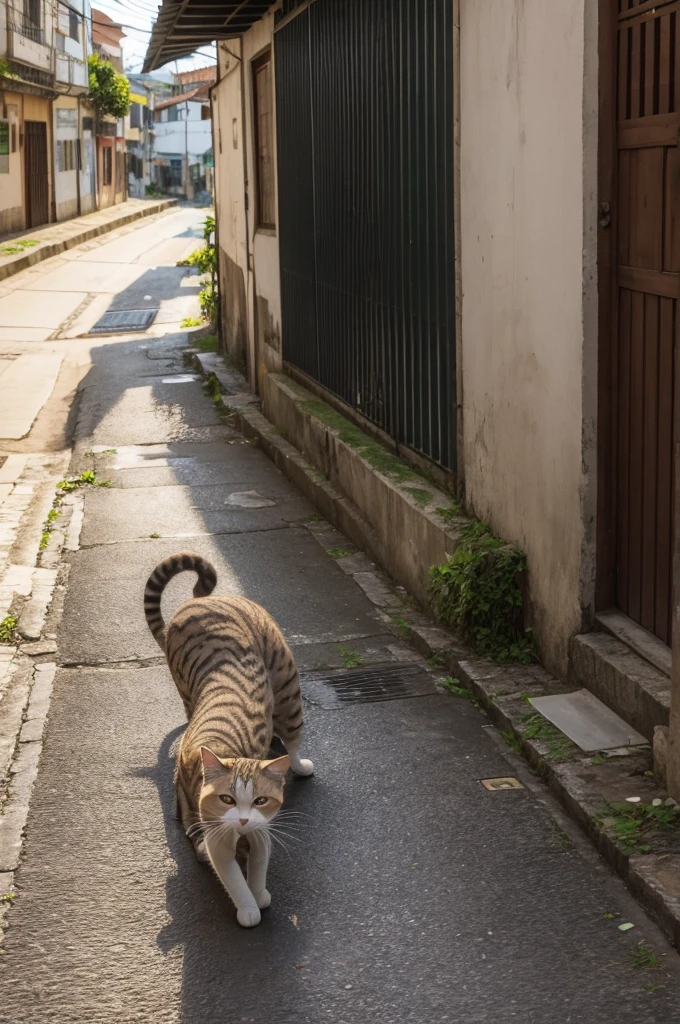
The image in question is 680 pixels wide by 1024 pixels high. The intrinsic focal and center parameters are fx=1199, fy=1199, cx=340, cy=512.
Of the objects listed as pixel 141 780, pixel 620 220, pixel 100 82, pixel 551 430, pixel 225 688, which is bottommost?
pixel 141 780

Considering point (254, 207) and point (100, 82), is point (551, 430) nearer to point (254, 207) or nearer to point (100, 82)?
point (254, 207)

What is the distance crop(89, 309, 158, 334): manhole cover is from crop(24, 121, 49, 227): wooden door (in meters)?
16.7

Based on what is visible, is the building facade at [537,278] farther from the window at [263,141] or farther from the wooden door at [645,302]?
the window at [263,141]

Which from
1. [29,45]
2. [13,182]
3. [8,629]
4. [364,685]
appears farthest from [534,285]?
[29,45]

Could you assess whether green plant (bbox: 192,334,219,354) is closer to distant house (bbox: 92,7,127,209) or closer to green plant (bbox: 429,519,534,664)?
green plant (bbox: 429,519,534,664)

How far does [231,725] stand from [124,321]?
18.5m

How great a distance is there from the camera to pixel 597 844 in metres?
4.41

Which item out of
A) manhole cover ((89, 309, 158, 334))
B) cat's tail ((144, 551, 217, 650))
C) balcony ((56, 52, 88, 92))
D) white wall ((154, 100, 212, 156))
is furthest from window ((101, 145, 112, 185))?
cat's tail ((144, 551, 217, 650))

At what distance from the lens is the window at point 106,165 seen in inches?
2093

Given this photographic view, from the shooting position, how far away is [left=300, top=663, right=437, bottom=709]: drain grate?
5977 millimetres

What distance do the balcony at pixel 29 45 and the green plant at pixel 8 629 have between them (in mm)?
29863

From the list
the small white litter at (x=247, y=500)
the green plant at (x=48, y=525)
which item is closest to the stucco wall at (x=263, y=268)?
the small white litter at (x=247, y=500)

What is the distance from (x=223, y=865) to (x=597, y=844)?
140 cm

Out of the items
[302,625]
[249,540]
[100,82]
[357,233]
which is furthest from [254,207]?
[100,82]
